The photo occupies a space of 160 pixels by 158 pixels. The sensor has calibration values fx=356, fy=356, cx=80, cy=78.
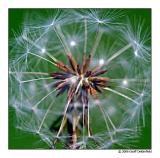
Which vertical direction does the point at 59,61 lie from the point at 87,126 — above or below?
above

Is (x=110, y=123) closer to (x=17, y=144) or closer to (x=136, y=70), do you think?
(x=136, y=70)

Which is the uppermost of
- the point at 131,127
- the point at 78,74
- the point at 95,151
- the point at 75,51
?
the point at 75,51

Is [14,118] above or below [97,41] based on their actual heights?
below

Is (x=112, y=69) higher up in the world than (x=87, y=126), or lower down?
higher up

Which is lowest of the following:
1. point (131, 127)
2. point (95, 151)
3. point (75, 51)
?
point (95, 151)

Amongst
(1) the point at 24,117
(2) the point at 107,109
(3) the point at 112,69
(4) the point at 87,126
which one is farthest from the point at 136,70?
(1) the point at 24,117

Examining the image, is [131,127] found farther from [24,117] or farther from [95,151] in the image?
[24,117]
